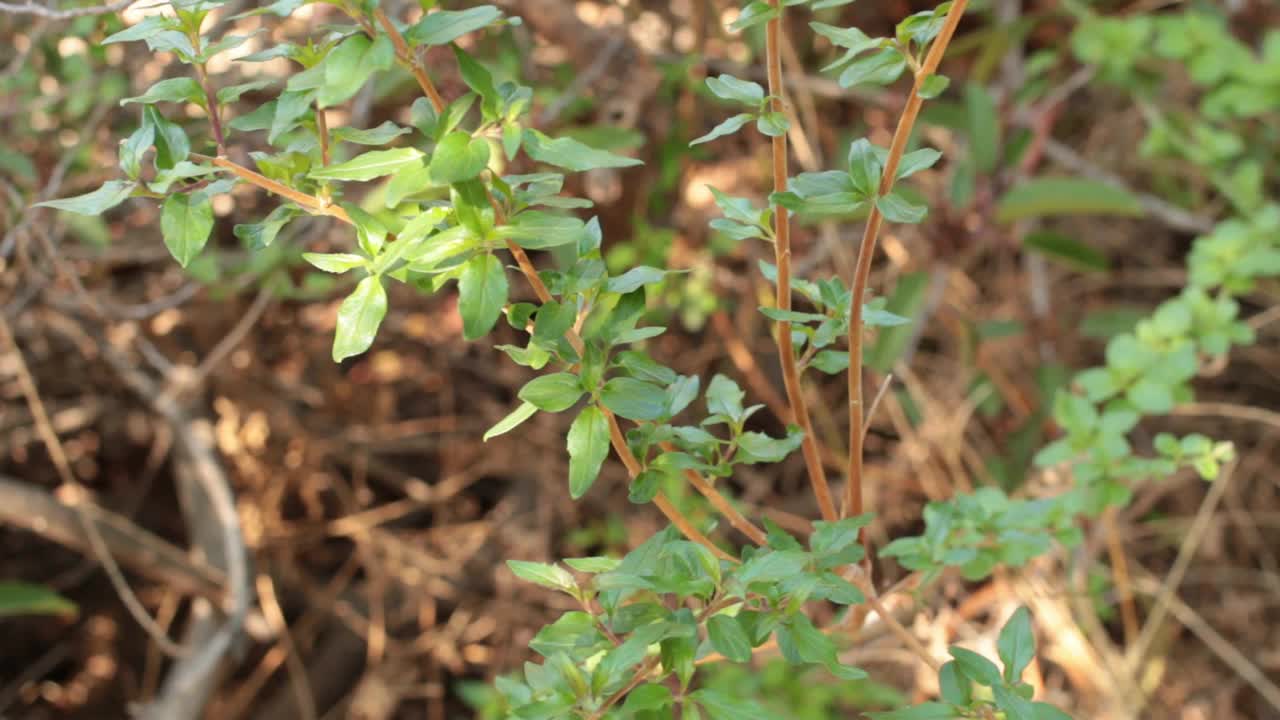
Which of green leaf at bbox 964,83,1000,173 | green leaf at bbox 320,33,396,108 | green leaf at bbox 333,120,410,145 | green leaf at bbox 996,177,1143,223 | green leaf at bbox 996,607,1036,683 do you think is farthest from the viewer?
green leaf at bbox 964,83,1000,173

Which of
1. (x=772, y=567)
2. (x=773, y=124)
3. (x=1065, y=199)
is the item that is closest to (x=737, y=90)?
(x=773, y=124)

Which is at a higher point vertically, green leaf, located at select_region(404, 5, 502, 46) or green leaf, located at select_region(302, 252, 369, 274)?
green leaf, located at select_region(404, 5, 502, 46)

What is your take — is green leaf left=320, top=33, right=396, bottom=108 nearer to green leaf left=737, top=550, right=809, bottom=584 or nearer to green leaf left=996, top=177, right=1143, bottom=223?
green leaf left=737, top=550, right=809, bottom=584

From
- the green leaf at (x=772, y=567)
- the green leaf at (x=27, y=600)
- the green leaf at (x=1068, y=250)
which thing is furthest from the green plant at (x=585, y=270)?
the green leaf at (x=27, y=600)

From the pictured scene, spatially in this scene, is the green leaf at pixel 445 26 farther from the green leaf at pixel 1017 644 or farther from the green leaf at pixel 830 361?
the green leaf at pixel 1017 644

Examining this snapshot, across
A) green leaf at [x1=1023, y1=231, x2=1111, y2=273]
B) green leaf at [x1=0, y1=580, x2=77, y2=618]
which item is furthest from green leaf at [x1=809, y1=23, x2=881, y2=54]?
green leaf at [x1=0, y1=580, x2=77, y2=618]

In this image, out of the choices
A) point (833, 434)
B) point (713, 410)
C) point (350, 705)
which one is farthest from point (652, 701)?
point (350, 705)

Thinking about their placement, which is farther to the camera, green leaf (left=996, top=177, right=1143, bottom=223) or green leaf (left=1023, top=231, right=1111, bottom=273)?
green leaf (left=1023, top=231, right=1111, bottom=273)
